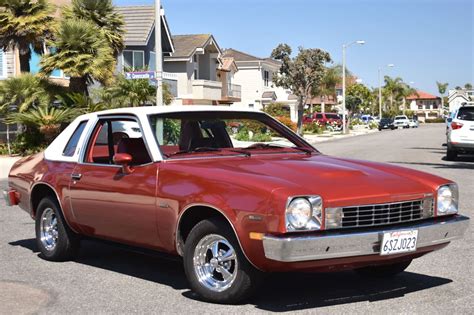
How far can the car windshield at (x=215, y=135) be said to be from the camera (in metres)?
6.53

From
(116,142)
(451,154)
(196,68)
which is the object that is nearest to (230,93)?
(196,68)

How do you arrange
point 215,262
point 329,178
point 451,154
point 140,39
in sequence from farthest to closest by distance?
point 140,39 < point 451,154 < point 215,262 < point 329,178

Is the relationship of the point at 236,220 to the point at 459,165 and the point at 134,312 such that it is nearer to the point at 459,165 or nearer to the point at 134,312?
the point at 134,312

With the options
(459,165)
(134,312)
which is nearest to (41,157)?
(134,312)

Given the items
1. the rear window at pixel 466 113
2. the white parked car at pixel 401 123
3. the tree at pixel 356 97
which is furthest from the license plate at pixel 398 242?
the white parked car at pixel 401 123

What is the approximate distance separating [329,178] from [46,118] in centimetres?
2176

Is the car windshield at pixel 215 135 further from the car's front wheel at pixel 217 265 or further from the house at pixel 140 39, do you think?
the house at pixel 140 39

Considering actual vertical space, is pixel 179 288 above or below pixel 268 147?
below

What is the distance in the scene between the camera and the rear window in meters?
21.5

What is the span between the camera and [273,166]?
5855 mm

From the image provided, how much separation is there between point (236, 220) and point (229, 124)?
1.99 m

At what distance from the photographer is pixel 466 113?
71.2ft

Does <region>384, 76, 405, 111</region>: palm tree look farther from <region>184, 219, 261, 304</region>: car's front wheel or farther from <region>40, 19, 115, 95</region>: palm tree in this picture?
<region>184, 219, 261, 304</region>: car's front wheel

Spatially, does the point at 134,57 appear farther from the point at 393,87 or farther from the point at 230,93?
the point at 393,87
